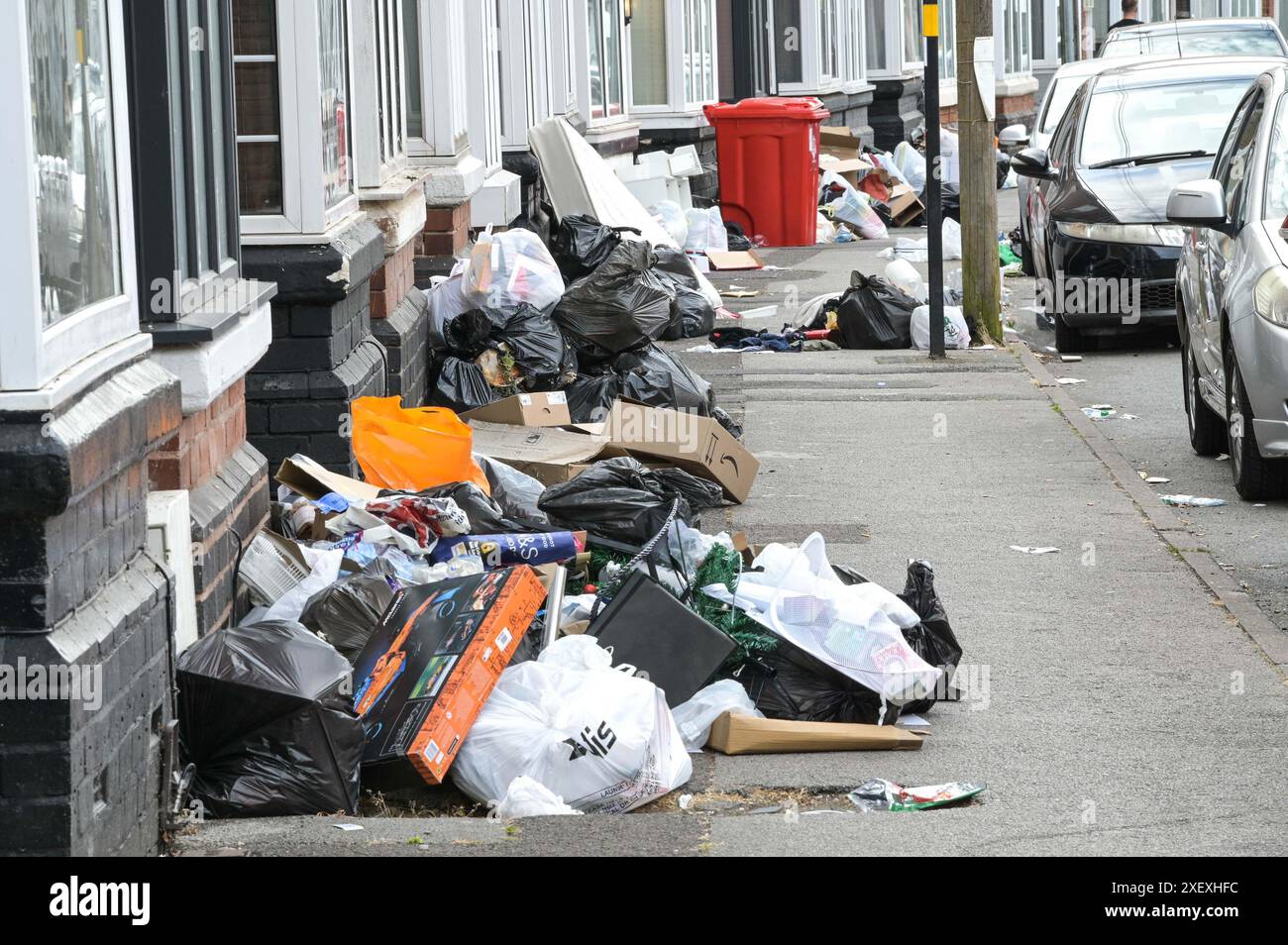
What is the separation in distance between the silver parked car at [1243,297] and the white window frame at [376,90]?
347 centimetres

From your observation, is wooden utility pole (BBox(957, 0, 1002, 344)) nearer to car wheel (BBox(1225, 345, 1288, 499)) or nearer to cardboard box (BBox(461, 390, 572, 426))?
car wheel (BBox(1225, 345, 1288, 499))

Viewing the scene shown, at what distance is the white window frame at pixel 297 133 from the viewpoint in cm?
721

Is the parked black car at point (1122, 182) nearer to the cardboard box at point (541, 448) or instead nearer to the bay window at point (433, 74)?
the bay window at point (433, 74)

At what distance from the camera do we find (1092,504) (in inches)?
332

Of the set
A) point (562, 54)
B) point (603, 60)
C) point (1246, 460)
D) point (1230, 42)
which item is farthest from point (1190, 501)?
point (1230, 42)

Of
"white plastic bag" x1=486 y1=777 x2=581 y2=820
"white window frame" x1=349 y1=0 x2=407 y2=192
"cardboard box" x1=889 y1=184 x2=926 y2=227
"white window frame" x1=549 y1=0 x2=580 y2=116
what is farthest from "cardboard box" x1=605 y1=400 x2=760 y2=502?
"cardboard box" x1=889 y1=184 x2=926 y2=227

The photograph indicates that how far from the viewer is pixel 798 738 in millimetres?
5254

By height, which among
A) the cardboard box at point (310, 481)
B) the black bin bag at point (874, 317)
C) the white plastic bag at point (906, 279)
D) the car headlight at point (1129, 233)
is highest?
the car headlight at point (1129, 233)

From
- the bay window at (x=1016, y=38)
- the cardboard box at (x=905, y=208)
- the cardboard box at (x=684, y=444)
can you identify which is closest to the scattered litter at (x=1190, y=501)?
the cardboard box at (x=684, y=444)

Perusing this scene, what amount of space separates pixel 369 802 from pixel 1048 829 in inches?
64.3

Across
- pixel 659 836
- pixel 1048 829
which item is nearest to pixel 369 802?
pixel 659 836

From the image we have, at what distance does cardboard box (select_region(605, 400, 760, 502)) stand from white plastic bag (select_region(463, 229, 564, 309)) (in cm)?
194

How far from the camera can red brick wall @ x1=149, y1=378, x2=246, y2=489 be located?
204 inches

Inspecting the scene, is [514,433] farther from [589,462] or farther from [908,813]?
[908,813]
